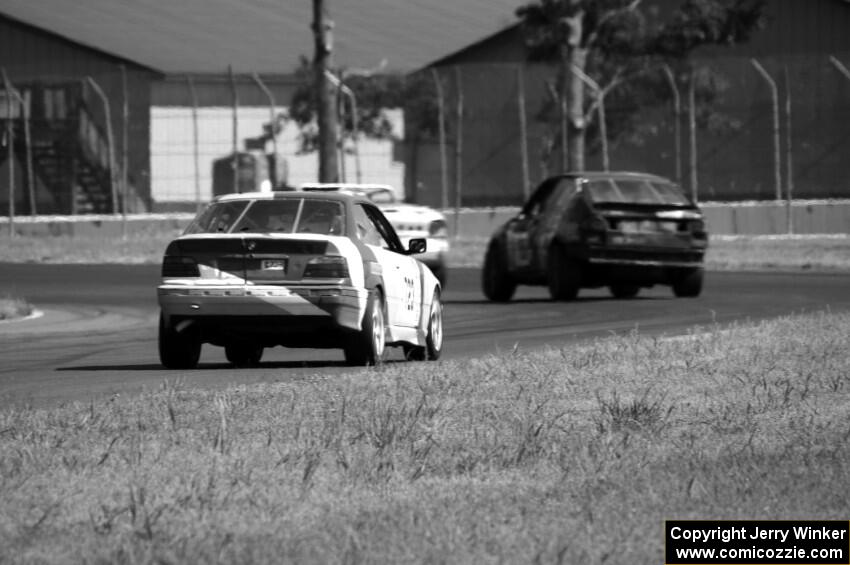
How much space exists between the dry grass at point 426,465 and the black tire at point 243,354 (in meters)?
2.84

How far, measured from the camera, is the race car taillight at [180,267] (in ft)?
46.1

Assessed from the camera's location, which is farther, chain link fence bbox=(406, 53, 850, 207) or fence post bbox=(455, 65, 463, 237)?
chain link fence bbox=(406, 53, 850, 207)

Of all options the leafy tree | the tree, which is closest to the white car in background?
the tree

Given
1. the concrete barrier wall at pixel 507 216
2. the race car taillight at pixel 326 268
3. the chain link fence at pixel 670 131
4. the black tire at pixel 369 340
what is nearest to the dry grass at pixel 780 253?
the concrete barrier wall at pixel 507 216

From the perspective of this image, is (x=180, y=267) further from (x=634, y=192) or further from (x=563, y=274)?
(x=634, y=192)

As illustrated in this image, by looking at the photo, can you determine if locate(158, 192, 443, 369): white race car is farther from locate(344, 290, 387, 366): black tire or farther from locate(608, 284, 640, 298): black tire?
locate(608, 284, 640, 298): black tire

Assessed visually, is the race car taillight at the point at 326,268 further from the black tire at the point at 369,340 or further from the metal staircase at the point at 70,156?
the metal staircase at the point at 70,156

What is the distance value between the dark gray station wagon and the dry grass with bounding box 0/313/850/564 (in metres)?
10.5

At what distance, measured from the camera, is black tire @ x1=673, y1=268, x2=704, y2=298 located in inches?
966

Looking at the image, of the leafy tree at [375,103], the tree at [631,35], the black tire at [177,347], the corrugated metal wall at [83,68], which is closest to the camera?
the black tire at [177,347]

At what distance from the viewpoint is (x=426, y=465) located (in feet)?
28.9

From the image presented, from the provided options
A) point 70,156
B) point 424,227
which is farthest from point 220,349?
point 70,156

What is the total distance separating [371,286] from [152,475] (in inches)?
231

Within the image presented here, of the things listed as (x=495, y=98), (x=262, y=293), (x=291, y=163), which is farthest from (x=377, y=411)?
(x=291, y=163)
